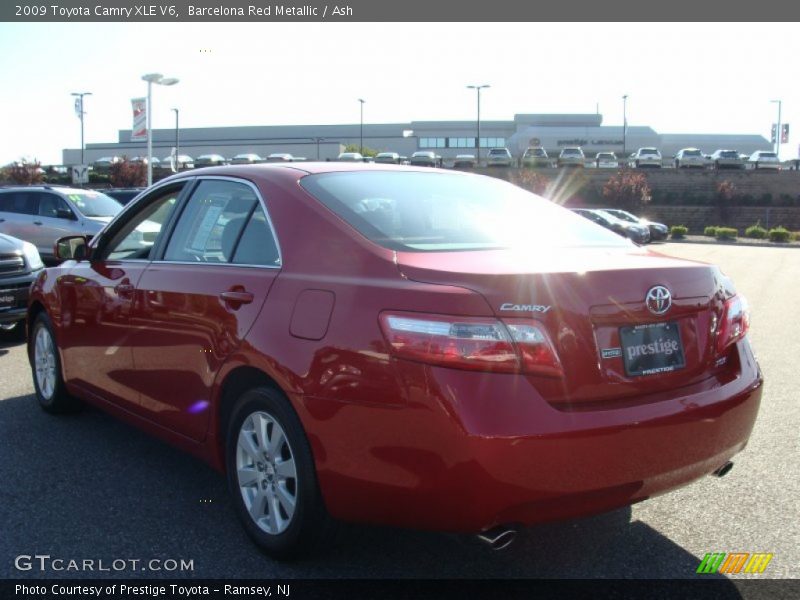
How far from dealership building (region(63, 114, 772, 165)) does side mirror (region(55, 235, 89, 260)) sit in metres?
86.2

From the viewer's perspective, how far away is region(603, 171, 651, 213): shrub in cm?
5447

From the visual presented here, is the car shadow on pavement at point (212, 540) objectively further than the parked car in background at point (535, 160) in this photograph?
No

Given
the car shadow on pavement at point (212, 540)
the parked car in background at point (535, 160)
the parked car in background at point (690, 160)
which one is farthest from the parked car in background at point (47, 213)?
the parked car in background at point (690, 160)

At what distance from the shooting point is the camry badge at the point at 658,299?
3078mm

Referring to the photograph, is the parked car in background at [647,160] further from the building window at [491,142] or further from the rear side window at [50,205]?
the rear side window at [50,205]

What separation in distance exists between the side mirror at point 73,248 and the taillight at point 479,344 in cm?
309

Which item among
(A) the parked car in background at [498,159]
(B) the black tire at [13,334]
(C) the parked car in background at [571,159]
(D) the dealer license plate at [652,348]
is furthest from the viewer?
(A) the parked car in background at [498,159]

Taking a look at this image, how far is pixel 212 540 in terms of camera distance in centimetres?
366

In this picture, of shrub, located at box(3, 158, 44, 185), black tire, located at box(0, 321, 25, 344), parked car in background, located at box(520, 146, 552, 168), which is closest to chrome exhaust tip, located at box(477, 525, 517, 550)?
black tire, located at box(0, 321, 25, 344)

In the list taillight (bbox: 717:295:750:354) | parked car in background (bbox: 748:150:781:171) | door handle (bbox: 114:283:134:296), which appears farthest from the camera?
parked car in background (bbox: 748:150:781:171)

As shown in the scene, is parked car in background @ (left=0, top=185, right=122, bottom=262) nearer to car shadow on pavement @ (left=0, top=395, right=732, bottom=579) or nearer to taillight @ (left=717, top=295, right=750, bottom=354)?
car shadow on pavement @ (left=0, top=395, right=732, bottom=579)

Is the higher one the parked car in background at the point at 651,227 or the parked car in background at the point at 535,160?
the parked car in background at the point at 535,160

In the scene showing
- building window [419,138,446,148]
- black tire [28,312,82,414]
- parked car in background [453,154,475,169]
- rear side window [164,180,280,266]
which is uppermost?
building window [419,138,446,148]

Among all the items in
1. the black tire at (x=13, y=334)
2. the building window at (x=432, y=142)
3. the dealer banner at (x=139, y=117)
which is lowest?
the black tire at (x=13, y=334)
